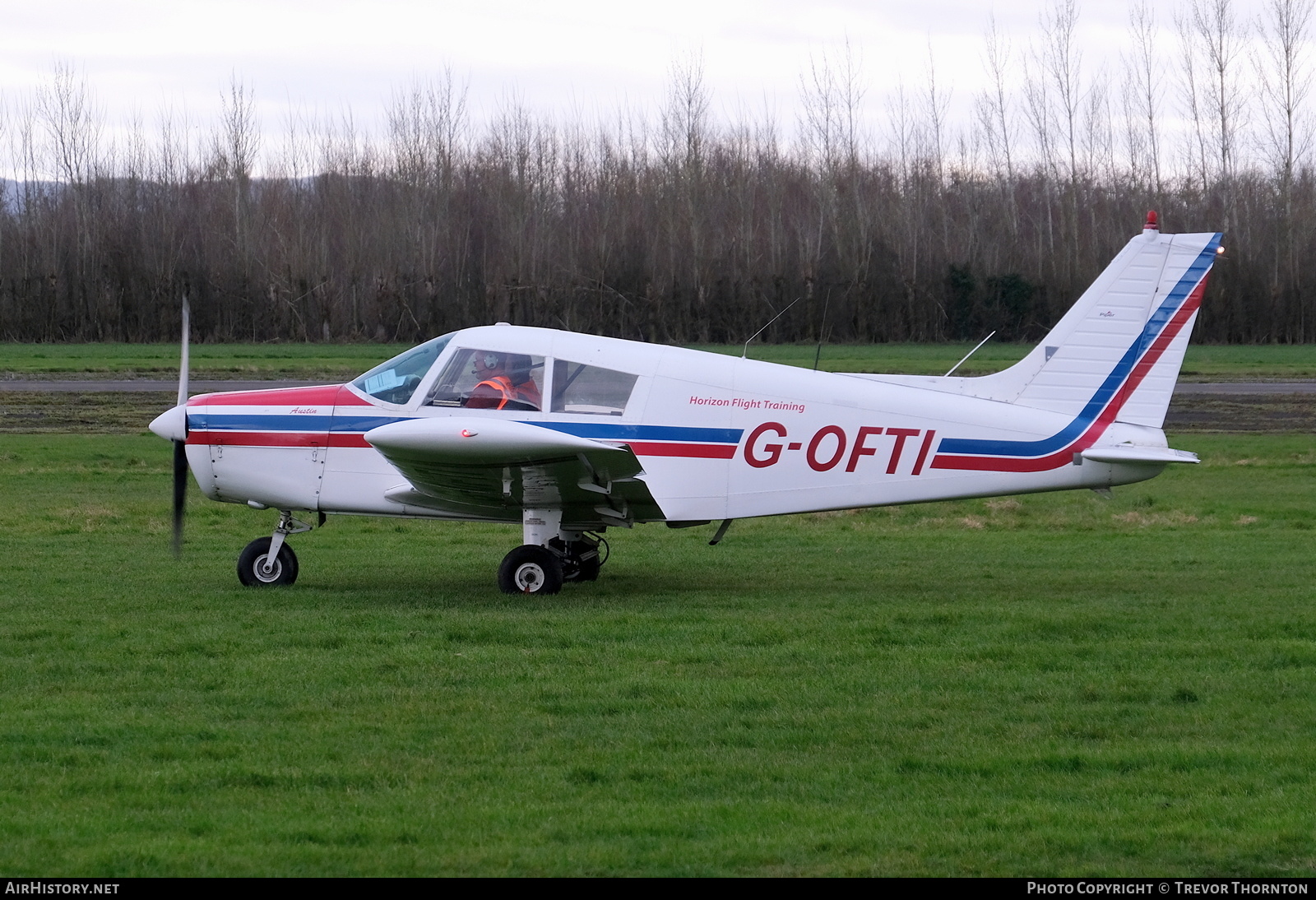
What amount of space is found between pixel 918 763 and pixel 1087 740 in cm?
102

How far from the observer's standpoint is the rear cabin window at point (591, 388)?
10898 millimetres

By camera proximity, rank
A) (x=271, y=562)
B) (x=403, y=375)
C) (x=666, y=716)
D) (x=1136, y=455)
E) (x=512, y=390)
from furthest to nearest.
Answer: (x=271, y=562) < (x=403, y=375) < (x=512, y=390) < (x=1136, y=455) < (x=666, y=716)

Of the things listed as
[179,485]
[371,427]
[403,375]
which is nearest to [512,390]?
[403,375]

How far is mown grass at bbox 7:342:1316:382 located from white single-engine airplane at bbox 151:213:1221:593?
71.7ft

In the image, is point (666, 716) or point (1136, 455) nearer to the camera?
point (666, 716)

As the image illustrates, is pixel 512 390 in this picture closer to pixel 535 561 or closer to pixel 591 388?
pixel 591 388

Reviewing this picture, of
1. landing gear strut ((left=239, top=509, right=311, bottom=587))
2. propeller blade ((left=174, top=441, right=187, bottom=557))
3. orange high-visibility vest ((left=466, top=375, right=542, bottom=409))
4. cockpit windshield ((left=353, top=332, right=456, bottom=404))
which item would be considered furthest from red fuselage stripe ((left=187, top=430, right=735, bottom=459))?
orange high-visibility vest ((left=466, top=375, right=542, bottom=409))

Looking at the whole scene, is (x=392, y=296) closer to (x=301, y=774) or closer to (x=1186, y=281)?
(x=1186, y=281)

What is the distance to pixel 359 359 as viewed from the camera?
133 ft

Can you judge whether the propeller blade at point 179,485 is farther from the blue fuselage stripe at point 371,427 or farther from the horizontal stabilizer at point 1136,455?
the horizontal stabilizer at point 1136,455

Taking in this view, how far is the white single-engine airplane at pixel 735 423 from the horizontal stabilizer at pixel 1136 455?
0.02m

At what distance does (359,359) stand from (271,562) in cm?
3011

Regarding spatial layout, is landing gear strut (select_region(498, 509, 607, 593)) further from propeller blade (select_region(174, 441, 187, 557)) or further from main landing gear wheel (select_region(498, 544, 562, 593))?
propeller blade (select_region(174, 441, 187, 557))

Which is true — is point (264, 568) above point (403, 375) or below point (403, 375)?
below
